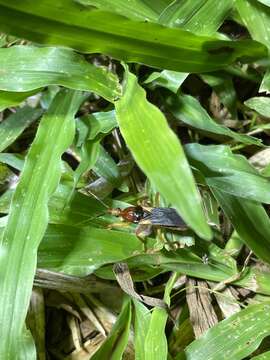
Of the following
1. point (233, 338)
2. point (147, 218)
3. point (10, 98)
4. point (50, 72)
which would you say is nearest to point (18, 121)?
point (10, 98)

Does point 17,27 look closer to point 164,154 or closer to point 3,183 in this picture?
point 164,154

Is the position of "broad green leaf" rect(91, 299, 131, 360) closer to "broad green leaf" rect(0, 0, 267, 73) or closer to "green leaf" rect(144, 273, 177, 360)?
"green leaf" rect(144, 273, 177, 360)

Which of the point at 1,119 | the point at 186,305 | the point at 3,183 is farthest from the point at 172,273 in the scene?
the point at 1,119

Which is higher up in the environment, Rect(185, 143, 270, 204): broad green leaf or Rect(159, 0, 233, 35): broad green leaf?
Rect(159, 0, 233, 35): broad green leaf

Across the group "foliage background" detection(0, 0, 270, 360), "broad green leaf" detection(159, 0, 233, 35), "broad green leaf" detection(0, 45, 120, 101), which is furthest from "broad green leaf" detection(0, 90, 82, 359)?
"broad green leaf" detection(159, 0, 233, 35)

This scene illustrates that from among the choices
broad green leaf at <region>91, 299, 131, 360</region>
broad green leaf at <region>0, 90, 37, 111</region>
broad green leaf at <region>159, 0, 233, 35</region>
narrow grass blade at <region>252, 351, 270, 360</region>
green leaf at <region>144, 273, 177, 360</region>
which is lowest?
broad green leaf at <region>91, 299, 131, 360</region>

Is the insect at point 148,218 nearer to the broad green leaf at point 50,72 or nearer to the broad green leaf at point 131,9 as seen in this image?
the broad green leaf at point 50,72

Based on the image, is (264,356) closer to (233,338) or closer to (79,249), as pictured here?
(233,338)
